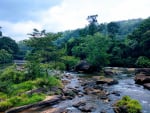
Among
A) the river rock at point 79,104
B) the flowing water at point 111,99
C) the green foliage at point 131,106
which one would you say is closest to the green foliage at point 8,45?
the flowing water at point 111,99

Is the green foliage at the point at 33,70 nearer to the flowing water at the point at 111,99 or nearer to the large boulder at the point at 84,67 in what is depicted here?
the flowing water at the point at 111,99

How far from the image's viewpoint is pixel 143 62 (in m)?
72.8

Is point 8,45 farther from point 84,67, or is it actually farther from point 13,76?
point 13,76

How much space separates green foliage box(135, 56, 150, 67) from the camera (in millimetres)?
72350

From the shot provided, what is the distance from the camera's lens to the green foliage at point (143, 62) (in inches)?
2848

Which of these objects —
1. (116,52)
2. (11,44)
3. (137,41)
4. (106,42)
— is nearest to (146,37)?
(137,41)

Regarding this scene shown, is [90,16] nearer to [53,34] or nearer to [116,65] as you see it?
[116,65]

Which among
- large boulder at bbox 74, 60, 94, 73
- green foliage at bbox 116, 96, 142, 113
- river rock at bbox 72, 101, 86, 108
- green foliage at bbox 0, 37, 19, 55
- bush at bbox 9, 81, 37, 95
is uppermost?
green foliage at bbox 0, 37, 19, 55

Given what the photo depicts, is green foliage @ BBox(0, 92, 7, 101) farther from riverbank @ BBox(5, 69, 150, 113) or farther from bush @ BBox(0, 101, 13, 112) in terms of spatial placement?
riverbank @ BBox(5, 69, 150, 113)

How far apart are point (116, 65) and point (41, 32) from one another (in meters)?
39.6

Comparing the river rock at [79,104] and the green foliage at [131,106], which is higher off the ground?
the green foliage at [131,106]

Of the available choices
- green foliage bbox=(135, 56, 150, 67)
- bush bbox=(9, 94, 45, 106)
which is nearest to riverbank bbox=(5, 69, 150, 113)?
bush bbox=(9, 94, 45, 106)

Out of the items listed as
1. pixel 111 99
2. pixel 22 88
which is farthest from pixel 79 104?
pixel 22 88

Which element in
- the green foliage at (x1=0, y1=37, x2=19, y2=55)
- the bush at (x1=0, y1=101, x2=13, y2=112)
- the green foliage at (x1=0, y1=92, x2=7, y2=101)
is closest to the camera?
the bush at (x1=0, y1=101, x2=13, y2=112)
